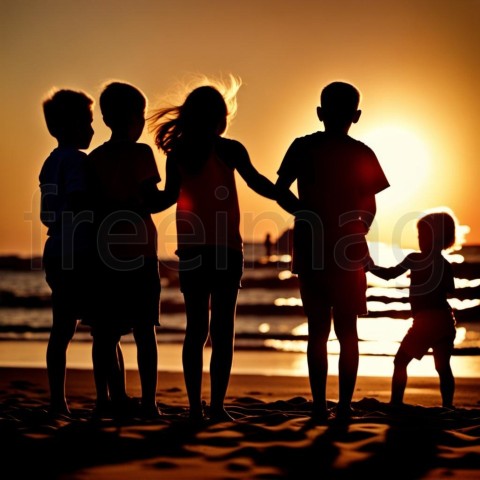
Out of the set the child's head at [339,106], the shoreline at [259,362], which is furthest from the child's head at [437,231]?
the shoreline at [259,362]

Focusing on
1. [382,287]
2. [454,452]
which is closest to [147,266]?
[454,452]

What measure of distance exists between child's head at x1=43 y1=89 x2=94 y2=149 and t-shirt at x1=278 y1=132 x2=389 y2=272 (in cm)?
128

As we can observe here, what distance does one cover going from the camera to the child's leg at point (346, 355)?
4.87m

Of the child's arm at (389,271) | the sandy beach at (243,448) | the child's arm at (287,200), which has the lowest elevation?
the sandy beach at (243,448)

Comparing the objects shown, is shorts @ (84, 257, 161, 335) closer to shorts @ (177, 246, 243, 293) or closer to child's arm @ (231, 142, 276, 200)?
shorts @ (177, 246, 243, 293)

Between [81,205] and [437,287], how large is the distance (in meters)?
2.87

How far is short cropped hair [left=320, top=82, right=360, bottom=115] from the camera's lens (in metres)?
4.92

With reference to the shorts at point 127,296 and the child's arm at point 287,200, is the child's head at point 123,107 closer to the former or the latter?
the shorts at point 127,296

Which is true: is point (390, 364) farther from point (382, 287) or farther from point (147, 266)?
point (382, 287)

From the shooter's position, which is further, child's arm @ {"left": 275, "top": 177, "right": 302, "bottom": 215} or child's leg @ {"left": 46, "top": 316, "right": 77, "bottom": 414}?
child's leg @ {"left": 46, "top": 316, "right": 77, "bottom": 414}

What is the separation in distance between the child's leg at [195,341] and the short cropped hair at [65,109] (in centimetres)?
135

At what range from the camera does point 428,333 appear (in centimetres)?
618

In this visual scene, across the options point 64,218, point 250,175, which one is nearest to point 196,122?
point 250,175

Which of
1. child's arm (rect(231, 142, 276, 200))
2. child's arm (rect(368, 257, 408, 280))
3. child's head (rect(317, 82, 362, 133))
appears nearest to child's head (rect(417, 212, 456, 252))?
child's arm (rect(368, 257, 408, 280))
